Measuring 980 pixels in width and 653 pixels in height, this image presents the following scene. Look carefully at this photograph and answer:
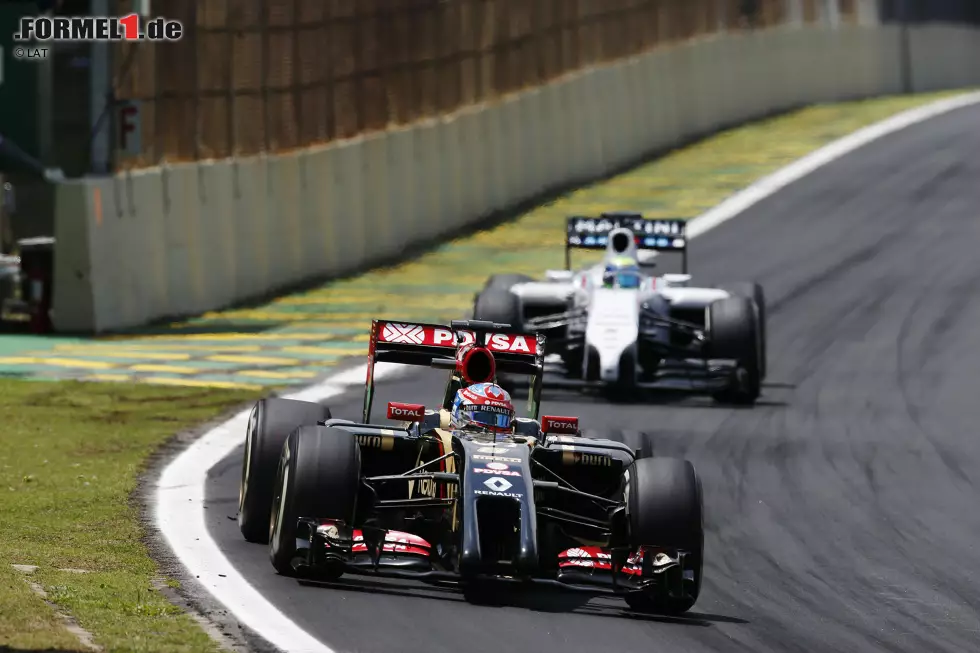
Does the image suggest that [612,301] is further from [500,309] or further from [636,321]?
→ [500,309]

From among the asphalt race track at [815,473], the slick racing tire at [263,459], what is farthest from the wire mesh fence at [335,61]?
the slick racing tire at [263,459]

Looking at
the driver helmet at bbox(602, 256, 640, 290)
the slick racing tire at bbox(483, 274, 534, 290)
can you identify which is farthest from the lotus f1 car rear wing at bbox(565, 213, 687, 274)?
the slick racing tire at bbox(483, 274, 534, 290)

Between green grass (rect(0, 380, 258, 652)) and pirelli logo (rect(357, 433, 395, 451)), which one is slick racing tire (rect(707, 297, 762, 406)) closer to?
green grass (rect(0, 380, 258, 652))

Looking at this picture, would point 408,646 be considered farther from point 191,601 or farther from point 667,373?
point 667,373

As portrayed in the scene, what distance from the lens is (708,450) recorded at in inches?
709

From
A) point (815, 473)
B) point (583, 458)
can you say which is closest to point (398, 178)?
point (815, 473)

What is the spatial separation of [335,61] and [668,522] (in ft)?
71.2

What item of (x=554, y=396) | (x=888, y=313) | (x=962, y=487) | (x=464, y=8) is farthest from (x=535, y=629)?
(x=464, y=8)

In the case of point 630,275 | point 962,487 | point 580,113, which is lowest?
point 962,487

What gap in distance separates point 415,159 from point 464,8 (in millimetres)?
3829

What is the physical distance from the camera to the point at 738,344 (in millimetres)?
21312

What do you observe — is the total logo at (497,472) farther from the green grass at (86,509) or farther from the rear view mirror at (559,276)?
the rear view mirror at (559,276)

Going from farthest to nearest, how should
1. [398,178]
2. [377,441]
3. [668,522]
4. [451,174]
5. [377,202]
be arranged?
[451,174]
[398,178]
[377,202]
[377,441]
[668,522]

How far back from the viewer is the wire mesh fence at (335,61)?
91.2ft
